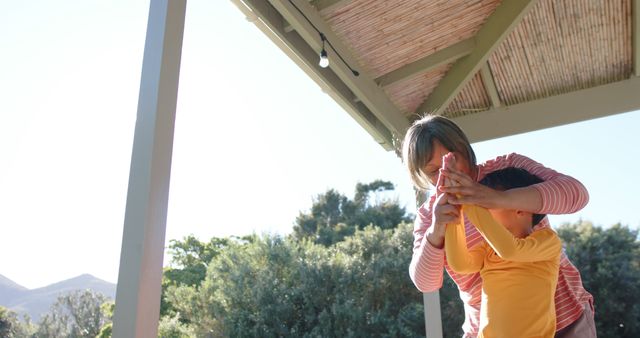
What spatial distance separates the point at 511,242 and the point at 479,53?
202 centimetres

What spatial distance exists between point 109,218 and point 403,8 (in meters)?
2.00

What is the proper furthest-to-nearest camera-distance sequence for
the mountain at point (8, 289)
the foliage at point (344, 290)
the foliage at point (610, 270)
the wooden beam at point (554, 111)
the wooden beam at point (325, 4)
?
1. the foliage at point (344, 290)
2. the foliage at point (610, 270)
3. the wooden beam at point (554, 111)
4. the wooden beam at point (325, 4)
5. the mountain at point (8, 289)

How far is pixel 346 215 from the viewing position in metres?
13.0

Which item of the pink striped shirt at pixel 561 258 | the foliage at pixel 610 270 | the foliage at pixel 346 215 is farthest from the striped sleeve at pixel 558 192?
the foliage at pixel 346 215

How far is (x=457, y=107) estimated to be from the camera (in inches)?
119

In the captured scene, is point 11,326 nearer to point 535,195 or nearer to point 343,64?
point 343,64

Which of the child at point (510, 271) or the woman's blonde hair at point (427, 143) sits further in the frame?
the woman's blonde hair at point (427, 143)

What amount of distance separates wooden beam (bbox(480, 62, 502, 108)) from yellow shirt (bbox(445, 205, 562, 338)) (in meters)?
2.05

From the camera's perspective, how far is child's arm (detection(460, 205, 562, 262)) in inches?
31.8

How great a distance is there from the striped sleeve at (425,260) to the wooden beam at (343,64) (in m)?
1.26

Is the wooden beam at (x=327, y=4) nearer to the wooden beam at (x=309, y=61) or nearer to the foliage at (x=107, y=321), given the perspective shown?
the wooden beam at (x=309, y=61)

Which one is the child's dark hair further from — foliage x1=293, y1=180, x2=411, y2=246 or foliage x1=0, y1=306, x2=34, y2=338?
foliage x1=293, y1=180, x2=411, y2=246

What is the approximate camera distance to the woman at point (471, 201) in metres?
0.87

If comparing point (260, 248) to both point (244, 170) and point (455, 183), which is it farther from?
point (455, 183)
